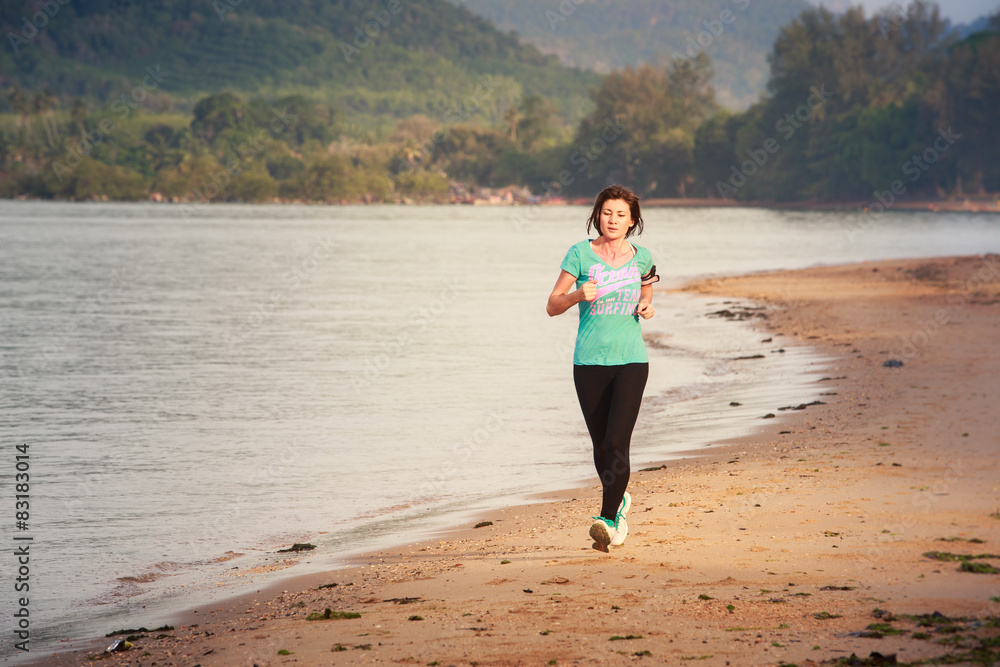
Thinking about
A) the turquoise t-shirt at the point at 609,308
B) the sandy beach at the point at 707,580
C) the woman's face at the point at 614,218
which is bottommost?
the sandy beach at the point at 707,580

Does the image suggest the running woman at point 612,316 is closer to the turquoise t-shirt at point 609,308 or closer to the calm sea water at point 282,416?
the turquoise t-shirt at point 609,308

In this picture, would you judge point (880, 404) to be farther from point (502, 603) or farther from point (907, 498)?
point (502, 603)

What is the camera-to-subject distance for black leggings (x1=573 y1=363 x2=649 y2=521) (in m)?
6.61

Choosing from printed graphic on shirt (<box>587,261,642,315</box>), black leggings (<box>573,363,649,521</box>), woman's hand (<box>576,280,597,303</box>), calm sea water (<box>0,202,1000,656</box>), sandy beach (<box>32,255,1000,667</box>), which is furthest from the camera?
calm sea water (<box>0,202,1000,656</box>)

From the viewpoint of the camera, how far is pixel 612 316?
6.55 meters

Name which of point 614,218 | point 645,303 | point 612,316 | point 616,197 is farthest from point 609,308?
point 616,197

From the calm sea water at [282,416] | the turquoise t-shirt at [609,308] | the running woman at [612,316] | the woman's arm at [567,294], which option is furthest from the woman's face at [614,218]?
the calm sea water at [282,416]

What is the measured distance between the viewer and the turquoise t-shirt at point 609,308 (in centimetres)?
649

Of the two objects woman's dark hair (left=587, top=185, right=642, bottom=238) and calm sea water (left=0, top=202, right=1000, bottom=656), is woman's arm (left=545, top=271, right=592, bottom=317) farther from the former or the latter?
calm sea water (left=0, top=202, right=1000, bottom=656)

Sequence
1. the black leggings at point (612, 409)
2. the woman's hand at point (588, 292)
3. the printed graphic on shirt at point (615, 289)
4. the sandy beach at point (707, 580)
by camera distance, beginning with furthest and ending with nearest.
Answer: the black leggings at point (612, 409) → the printed graphic on shirt at point (615, 289) → the woman's hand at point (588, 292) → the sandy beach at point (707, 580)

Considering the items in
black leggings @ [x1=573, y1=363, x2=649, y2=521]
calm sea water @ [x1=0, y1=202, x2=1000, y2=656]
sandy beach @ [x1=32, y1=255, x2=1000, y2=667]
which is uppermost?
black leggings @ [x1=573, y1=363, x2=649, y2=521]

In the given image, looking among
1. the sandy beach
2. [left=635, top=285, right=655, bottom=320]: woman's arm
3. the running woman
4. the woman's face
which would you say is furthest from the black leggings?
the woman's face

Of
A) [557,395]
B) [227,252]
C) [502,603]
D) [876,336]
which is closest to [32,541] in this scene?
[502,603]

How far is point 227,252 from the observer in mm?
66625
